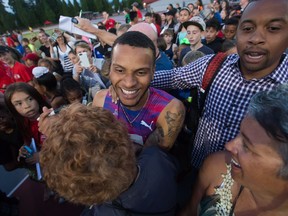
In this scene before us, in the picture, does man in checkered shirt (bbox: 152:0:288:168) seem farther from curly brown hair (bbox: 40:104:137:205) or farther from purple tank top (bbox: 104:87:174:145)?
curly brown hair (bbox: 40:104:137:205)

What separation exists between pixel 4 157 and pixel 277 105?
2.66 m

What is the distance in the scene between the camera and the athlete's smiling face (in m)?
1.45

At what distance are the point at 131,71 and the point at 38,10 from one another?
41.6 metres

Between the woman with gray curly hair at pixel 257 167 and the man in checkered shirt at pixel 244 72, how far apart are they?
1.15ft

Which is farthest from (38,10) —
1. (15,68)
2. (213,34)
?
(213,34)

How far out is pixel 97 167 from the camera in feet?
2.97

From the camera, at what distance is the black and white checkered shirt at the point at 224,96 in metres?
1.41

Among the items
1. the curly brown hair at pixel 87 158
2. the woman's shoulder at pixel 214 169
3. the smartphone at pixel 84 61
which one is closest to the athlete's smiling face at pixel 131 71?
the curly brown hair at pixel 87 158

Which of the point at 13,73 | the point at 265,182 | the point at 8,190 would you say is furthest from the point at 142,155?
the point at 13,73

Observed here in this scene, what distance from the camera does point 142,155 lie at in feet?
4.00

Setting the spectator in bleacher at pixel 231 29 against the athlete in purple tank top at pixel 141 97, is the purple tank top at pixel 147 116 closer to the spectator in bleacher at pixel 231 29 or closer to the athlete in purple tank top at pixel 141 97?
the athlete in purple tank top at pixel 141 97

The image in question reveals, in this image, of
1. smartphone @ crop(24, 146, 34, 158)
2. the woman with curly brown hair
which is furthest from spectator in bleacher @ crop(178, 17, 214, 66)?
the woman with curly brown hair

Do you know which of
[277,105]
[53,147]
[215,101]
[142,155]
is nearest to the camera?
[277,105]

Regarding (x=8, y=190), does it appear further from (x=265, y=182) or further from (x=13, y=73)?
(x=265, y=182)
